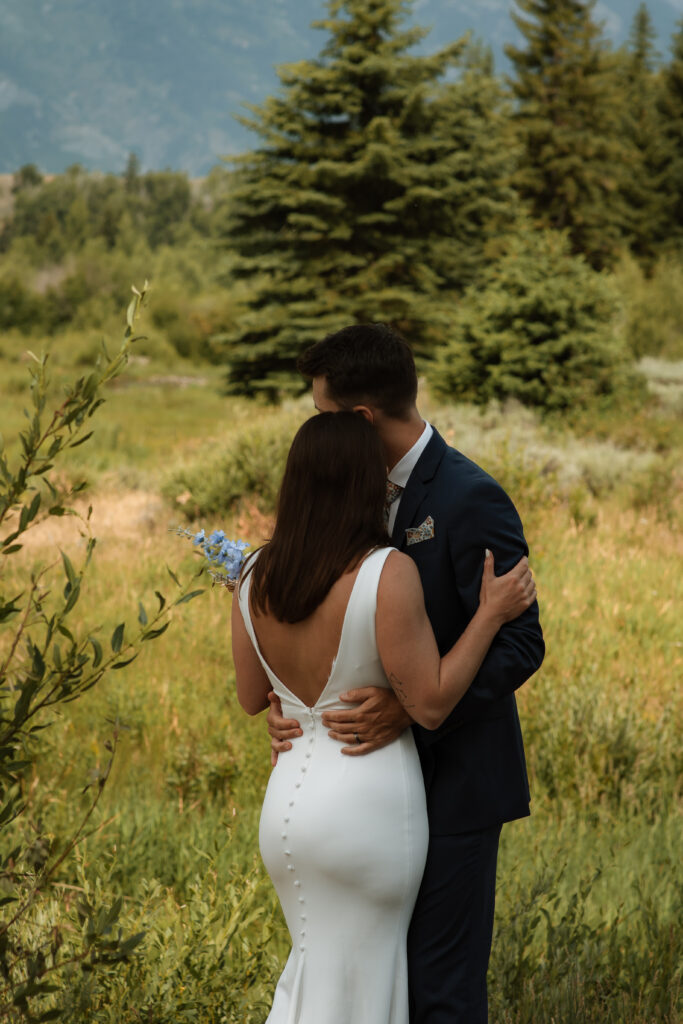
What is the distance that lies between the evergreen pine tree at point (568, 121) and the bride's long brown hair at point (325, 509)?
133ft

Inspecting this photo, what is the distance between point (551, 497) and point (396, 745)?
7913 mm

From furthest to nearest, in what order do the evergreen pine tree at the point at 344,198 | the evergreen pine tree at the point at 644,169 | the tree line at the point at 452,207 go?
the evergreen pine tree at the point at 644,169 < the evergreen pine tree at the point at 344,198 < the tree line at the point at 452,207

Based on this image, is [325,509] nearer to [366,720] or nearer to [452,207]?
[366,720]

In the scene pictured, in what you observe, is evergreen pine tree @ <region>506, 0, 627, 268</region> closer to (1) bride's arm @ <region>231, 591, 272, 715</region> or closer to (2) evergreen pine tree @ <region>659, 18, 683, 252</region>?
(2) evergreen pine tree @ <region>659, 18, 683, 252</region>

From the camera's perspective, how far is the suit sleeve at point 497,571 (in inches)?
86.5

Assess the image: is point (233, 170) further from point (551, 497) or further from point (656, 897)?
point (656, 897)

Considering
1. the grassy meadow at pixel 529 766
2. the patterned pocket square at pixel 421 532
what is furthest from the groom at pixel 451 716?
the grassy meadow at pixel 529 766

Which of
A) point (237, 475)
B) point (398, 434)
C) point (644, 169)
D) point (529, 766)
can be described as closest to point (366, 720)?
point (398, 434)

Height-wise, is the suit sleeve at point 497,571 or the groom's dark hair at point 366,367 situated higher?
the groom's dark hair at point 366,367

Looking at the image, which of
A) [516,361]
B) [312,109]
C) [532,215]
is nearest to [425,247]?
[312,109]

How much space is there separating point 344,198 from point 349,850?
2414cm

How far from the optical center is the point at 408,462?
242cm

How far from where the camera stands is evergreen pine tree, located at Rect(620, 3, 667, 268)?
4465cm

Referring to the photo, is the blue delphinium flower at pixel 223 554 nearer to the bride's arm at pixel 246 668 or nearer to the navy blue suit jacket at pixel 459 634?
the bride's arm at pixel 246 668
